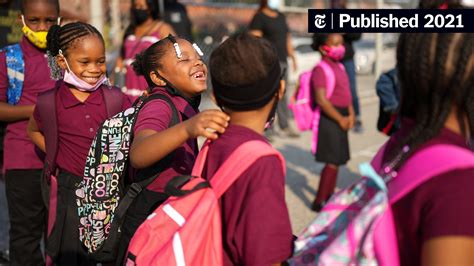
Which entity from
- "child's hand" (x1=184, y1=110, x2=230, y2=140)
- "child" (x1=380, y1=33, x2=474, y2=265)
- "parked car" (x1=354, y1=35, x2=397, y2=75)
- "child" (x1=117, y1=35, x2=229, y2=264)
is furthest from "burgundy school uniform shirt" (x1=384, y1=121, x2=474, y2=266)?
"parked car" (x1=354, y1=35, x2=397, y2=75)

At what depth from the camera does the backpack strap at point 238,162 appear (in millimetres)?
2035

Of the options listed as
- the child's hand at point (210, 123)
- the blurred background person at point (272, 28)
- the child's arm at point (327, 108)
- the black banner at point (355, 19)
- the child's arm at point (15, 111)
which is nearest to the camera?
the child's hand at point (210, 123)

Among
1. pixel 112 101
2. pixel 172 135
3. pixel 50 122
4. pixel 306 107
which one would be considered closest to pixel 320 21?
pixel 306 107

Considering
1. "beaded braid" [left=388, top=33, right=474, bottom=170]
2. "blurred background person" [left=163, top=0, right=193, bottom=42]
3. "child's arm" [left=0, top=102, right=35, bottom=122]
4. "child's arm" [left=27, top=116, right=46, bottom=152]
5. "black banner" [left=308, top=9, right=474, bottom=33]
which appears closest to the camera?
"beaded braid" [left=388, top=33, right=474, bottom=170]

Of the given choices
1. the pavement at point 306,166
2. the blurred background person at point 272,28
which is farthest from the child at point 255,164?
the blurred background person at point 272,28

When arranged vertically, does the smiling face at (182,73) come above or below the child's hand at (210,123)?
below

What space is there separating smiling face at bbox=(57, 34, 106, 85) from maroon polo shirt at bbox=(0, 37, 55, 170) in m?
0.59

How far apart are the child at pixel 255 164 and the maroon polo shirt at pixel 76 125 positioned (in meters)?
1.42

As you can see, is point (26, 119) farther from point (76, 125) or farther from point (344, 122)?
point (344, 122)

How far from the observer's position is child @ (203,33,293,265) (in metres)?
2.00

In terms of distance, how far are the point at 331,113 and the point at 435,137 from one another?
13.3ft

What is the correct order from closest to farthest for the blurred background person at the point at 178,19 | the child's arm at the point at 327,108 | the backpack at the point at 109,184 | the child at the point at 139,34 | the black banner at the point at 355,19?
the backpack at the point at 109,184
the black banner at the point at 355,19
the child's arm at the point at 327,108
the child at the point at 139,34
the blurred background person at the point at 178,19

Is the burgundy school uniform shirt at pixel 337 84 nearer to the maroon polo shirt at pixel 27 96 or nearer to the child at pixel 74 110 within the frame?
the maroon polo shirt at pixel 27 96

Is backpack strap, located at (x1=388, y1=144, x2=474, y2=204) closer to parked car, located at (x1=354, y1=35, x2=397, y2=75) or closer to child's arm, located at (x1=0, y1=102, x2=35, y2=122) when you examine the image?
child's arm, located at (x1=0, y1=102, x2=35, y2=122)
